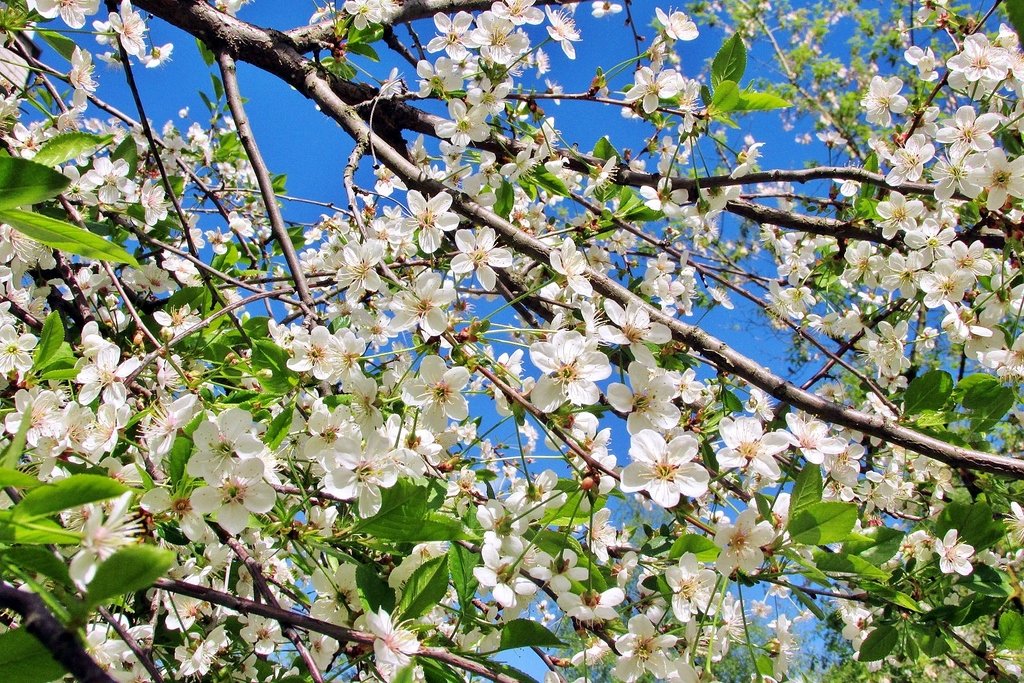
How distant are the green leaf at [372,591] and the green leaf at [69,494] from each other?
43cm

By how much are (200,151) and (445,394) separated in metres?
2.95

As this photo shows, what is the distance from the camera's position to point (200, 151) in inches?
131

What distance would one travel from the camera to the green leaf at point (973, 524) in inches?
47.9

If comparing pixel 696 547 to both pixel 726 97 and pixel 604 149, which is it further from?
pixel 604 149

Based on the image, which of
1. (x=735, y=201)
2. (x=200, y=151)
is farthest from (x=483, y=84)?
(x=200, y=151)

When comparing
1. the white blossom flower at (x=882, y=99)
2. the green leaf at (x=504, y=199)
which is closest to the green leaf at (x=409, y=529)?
the green leaf at (x=504, y=199)

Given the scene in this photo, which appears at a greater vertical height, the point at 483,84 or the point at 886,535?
the point at 483,84

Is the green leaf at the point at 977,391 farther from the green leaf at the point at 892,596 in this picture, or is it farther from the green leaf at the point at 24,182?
the green leaf at the point at 24,182

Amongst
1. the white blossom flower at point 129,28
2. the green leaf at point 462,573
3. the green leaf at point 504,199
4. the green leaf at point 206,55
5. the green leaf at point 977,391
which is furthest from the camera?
the green leaf at point 206,55

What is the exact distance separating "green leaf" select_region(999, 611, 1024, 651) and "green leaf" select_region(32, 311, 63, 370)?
1943mm

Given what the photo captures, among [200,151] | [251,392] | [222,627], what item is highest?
[200,151]

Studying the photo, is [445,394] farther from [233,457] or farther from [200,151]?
[200,151]

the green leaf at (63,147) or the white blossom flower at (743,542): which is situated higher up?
the green leaf at (63,147)

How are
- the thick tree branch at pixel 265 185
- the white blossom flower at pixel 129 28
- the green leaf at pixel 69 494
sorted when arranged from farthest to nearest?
the white blossom flower at pixel 129 28, the thick tree branch at pixel 265 185, the green leaf at pixel 69 494
